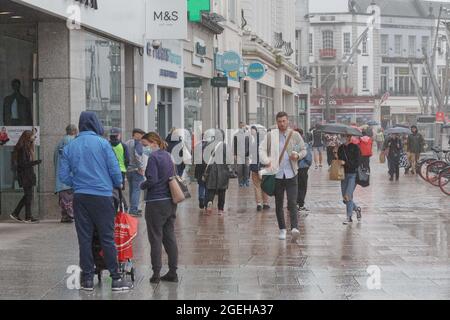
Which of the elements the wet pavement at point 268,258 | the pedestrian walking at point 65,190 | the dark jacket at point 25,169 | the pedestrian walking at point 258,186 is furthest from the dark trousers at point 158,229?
the pedestrian walking at point 258,186

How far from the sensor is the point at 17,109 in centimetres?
1623

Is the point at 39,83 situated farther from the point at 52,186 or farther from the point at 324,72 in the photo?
the point at 324,72

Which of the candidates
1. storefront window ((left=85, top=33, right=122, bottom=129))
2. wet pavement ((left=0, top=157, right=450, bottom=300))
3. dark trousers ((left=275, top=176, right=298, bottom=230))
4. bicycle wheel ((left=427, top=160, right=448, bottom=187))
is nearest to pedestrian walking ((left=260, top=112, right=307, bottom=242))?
dark trousers ((left=275, top=176, right=298, bottom=230))

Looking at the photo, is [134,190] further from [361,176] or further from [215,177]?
[361,176]

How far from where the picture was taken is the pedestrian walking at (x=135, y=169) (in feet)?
57.1

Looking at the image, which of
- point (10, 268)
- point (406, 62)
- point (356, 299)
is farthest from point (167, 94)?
point (406, 62)

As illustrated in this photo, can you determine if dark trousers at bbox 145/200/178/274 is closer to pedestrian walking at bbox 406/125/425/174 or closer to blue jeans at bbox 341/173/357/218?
blue jeans at bbox 341/173/357/218

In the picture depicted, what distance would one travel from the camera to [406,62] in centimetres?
10244

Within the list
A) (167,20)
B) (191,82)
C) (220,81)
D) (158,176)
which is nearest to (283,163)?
(158,176)

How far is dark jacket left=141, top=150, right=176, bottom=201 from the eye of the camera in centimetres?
1002

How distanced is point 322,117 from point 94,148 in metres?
86.8

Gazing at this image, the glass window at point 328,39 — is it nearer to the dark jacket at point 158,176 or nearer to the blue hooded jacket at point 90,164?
the dark jacket at point 158,176

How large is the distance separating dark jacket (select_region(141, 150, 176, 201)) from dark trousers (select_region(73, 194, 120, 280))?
2.37ft

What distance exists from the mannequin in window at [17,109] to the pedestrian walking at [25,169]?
0.46m
